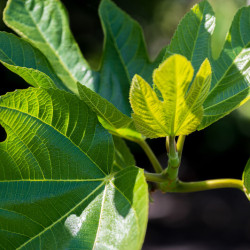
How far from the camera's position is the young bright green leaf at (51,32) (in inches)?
35.0

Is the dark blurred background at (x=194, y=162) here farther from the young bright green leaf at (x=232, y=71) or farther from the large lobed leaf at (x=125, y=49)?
the young bright green leaf at (x=232, y=71)

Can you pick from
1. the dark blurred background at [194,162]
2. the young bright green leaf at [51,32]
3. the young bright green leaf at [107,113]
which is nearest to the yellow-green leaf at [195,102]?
the young bright green leaf at [107,113]

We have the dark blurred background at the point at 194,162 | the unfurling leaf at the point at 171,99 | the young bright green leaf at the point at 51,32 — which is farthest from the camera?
the dark blurred background at the point at 194,162

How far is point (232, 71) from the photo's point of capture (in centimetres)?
77

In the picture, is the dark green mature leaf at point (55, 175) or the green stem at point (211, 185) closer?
the dark green mature leaf at point (55, 175)

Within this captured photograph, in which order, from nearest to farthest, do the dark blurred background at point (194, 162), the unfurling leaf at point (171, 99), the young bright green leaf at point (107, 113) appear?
the unfurling leaf at point (171, 99) → the young bright green leaf at point (107, 113) → the dark blurred background at point (194, 162)

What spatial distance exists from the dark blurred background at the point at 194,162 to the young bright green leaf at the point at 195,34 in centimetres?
380

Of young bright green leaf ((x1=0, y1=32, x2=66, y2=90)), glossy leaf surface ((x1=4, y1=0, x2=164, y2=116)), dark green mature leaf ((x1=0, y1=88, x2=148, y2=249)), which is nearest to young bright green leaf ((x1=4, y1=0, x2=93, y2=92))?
glossy leaf surface ((x1=4, y1=0, x2=164, y2=116))

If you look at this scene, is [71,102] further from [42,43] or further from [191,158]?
[191,158]

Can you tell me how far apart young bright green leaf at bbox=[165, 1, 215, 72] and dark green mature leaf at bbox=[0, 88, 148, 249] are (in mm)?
213

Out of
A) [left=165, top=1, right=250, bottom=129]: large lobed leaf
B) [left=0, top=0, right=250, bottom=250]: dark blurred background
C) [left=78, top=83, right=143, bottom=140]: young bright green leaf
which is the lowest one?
[left=0, top=0, right=250, bottom=250]: dark blurred background

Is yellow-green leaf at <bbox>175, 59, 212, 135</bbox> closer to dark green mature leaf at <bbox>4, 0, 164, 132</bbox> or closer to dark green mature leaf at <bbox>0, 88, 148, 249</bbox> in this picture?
dark green mature leaf at <bbox>0, 88, 148, 249</bbox>

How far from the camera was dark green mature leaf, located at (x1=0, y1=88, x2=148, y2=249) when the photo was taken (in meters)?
0.61

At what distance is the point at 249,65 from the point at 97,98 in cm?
29
